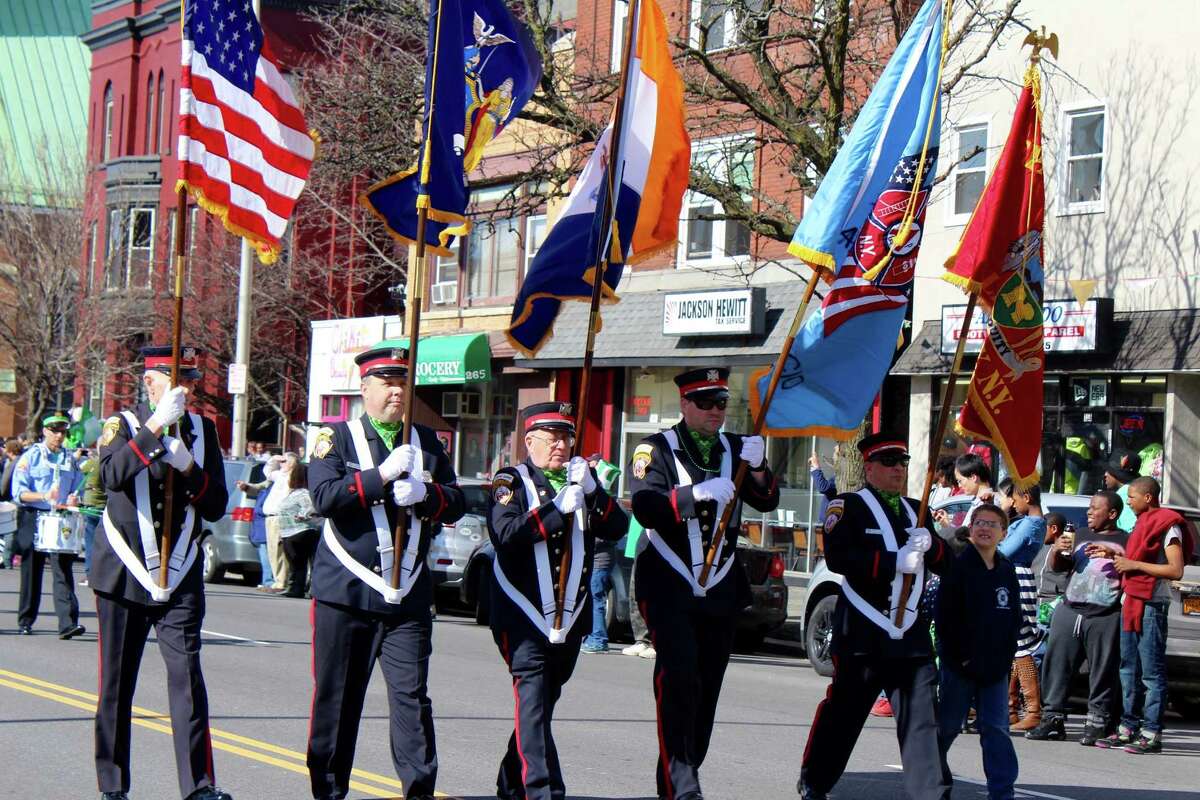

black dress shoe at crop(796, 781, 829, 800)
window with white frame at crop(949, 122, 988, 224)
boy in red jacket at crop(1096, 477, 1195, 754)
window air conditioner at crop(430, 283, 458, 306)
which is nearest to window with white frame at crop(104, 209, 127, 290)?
window air conditioner at crop(430, 283, 458, 306)

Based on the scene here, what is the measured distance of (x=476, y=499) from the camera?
18.7 meters

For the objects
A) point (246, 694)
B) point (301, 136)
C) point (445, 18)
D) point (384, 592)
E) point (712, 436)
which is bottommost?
point (246, 694)

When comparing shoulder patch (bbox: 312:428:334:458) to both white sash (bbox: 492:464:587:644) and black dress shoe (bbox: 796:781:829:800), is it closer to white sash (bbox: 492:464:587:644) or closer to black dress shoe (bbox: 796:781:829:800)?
white sash (bbox: 492:464:587:644)

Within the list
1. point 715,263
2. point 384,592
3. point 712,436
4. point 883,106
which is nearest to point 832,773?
point 712,436

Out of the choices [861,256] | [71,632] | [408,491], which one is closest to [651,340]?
[71,632]

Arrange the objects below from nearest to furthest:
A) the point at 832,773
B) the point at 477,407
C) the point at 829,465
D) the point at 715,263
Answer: the point at 832,773
the point at 829,465
the point at 715,263
the point at 477,407

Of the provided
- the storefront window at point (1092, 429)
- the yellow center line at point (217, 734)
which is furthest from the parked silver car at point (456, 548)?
the yellow center line at point (217, 734)

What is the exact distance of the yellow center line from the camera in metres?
8.28

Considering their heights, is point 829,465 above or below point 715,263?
below

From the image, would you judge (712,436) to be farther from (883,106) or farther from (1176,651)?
(1176,651)

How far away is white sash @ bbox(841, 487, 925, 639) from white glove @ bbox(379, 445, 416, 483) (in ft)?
7.26

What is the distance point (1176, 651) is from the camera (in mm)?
12258

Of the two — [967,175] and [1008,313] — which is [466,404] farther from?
[1008,313]

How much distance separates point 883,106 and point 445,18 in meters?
2.35
